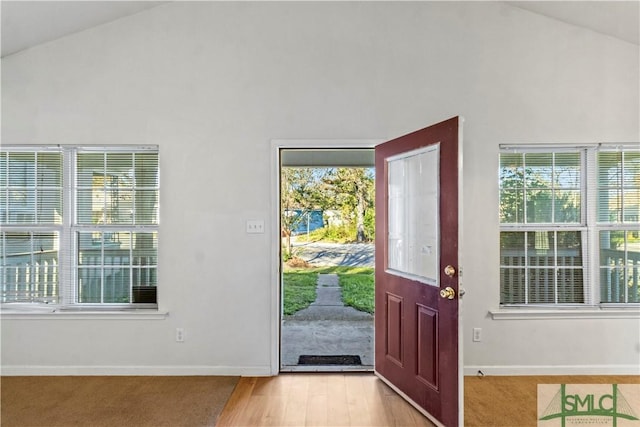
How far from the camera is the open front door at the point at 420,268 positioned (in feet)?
Result: 7.24

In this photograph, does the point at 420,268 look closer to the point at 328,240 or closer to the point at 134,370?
the point at 134,370

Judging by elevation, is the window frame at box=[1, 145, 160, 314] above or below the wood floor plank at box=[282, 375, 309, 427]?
above

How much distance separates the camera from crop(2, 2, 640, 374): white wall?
3020 mm

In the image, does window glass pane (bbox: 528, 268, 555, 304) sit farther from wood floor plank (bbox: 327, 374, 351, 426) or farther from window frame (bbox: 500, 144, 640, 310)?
wood floor plank (bbox: 327, 374, 351, 426)

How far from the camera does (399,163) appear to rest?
2.78 meters

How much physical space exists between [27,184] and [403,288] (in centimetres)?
343

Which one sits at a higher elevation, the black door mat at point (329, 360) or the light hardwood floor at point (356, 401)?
the light hardwood floor at point (356, 401)

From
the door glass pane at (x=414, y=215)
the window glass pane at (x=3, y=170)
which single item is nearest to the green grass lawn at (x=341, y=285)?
the door glass pane at (x=414, y=215)

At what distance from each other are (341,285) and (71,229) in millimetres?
4410

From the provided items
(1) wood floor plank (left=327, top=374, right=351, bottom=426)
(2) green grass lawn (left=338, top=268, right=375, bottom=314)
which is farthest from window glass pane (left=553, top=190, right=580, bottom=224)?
(2) green grass lawn (left=338, top=268, right=375, bottom=314)

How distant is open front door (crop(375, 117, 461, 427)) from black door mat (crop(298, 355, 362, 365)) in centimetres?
44

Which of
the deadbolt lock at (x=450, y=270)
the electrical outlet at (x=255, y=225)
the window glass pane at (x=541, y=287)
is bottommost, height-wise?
the window glass pane at (x=541, y=287)

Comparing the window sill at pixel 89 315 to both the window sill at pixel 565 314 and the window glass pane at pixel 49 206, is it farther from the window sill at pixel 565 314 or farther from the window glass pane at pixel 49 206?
the window sill at pixel 565 314

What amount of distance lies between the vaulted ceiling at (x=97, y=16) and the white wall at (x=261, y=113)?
0.25 ft
